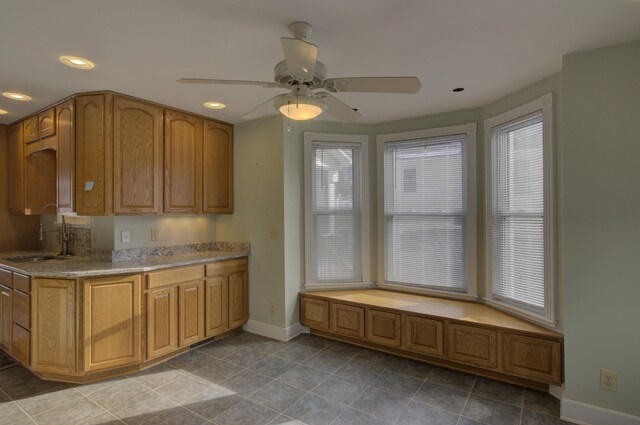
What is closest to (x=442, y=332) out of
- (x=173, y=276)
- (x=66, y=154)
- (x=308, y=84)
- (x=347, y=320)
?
(x=347, y=320)

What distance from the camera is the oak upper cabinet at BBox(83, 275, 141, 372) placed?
2582 millimetres

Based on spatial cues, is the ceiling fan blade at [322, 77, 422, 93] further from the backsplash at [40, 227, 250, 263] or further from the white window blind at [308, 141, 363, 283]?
the backsplash at [40, 227, 250, 263]

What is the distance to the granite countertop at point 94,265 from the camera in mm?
2561

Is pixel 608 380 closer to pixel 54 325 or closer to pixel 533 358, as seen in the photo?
pixel 533 358

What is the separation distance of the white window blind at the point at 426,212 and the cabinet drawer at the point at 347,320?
64cm

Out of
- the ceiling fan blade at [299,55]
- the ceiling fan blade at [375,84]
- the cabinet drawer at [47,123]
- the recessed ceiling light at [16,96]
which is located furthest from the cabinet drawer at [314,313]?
the recessed ceiling light at [16,96]

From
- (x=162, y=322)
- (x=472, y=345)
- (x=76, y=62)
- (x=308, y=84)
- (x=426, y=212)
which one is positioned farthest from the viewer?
(x=426, y=212)

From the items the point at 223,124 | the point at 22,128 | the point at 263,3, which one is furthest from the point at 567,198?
the point at 22,128

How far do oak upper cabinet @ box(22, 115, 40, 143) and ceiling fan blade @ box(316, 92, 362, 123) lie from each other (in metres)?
3.23

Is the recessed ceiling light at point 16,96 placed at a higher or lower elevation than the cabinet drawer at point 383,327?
higher

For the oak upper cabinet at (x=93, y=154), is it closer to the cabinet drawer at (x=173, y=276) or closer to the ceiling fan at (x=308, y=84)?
the cabinet drawer at (x=173, y=276)

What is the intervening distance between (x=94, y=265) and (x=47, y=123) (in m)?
1.59

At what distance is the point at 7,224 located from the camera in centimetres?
386

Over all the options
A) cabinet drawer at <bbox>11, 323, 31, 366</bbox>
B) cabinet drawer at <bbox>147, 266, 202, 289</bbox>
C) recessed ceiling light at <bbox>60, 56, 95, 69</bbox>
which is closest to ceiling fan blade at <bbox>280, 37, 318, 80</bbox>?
recessed ceiling light at <bbox>60, 56, 95, 69</bbox>
